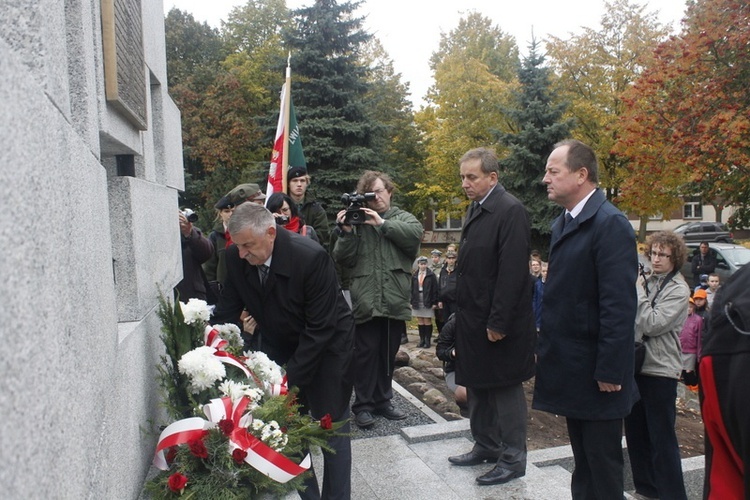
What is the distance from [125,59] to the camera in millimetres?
2820

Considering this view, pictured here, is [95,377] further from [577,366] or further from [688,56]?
[688,56]

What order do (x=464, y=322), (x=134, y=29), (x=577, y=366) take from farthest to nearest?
(x=464, y=322) < (x=577, y=366) < (x=134, y=29)

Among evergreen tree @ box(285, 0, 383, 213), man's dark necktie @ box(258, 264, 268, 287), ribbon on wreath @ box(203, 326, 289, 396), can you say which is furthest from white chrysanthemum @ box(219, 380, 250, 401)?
evergreen tree @ box(285, 0, 383, 213)

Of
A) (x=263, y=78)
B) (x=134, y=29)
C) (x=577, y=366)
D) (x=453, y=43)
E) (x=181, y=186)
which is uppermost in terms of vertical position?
(x=453, y=43)

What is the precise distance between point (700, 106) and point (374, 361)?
13.0m

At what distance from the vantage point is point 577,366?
349 cm

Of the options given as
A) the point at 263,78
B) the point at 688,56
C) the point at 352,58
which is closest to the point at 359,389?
the point at 688,56

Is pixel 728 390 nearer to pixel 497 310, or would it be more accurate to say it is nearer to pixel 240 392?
pixel 240 392

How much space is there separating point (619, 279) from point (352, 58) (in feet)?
60.6

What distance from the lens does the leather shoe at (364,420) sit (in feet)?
18.0

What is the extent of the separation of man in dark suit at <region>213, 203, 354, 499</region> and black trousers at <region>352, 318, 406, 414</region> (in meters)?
1.79

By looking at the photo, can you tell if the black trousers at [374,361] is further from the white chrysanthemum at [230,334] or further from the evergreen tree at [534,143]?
the evergreen tree at [534,143]

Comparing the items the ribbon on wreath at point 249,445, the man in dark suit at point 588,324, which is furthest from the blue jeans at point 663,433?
the ribbon on wreath at point 249,445

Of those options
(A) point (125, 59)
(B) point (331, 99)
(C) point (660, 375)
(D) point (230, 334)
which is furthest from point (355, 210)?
(B) point (331, 99)
